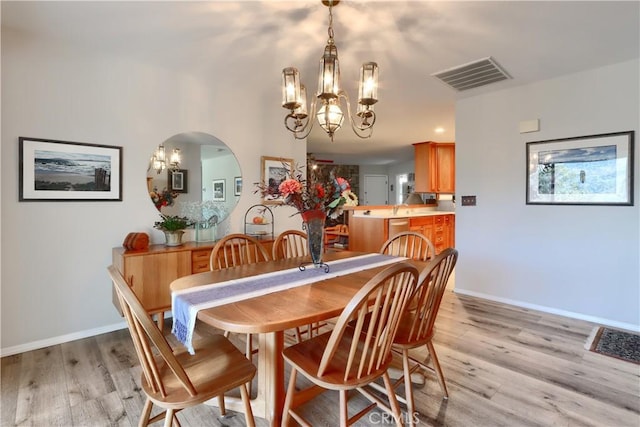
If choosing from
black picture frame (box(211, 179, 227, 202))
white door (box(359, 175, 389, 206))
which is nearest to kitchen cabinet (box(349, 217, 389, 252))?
black picture frame (box(211, 179, 227, 202))

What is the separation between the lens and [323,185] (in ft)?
6.34

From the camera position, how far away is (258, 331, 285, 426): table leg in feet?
5.02

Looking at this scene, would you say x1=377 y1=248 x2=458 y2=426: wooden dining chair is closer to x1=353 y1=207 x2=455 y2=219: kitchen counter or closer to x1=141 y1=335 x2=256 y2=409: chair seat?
x1=141 y1=335 x2=256 y2=409: chair seat

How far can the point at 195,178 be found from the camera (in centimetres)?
320

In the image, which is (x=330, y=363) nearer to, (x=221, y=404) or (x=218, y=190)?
(x=221, y=404)

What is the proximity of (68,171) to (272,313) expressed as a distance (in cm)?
231

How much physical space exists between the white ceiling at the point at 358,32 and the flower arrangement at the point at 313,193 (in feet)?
3.63

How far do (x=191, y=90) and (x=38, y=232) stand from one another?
1747 millimetres

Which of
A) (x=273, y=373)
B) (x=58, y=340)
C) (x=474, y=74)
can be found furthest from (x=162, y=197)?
(x=474, y=74)

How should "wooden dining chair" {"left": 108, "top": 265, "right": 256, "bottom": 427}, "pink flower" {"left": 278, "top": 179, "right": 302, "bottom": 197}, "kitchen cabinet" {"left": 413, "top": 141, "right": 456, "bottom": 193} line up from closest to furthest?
"wooden dining chair" {"left": 108, "top": 265, "right": 256, "bottom": 427} → "pink flower" {"left": 278, "top": 179, "right": 302, "bottom": 197} → "kitchen cabinet" {"left": 413, "top": 141, "right": 456, "bottom": 193}

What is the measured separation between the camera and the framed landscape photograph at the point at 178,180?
305 centimetres

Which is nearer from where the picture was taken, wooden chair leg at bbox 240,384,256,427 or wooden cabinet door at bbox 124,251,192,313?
wooden chair leg at bbox 240,384,256,427

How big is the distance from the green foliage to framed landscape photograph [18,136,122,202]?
386mm

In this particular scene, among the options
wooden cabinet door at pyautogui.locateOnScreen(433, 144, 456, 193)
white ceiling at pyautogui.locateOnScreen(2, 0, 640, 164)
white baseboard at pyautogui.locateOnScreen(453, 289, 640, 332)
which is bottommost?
white baseboard at pyautogui.locateOnScreen(453, 289, 640, 332)
